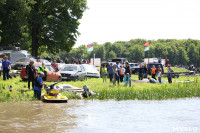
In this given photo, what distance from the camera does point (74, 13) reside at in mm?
45469

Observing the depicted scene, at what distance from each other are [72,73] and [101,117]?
13123mm

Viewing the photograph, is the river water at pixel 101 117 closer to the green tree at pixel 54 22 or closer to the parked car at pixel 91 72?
the parked car at pixel 91 72

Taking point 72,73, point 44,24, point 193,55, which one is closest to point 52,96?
point 72,73

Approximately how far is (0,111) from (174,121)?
7312mm

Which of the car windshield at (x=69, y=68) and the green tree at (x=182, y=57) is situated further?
the green tree at (x=182, y=57)

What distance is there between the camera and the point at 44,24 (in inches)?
1747

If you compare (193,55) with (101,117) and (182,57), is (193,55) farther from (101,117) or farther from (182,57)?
(101,117)

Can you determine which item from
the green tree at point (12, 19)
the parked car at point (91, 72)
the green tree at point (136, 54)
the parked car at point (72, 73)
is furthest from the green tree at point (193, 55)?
the parked car at point (72, 73)

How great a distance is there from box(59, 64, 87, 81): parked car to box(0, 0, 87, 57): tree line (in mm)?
14490

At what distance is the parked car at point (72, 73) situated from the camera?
84.9 ft

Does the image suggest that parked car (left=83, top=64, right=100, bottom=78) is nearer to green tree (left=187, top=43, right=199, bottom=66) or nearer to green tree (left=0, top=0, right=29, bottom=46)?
green tree (left=0, top=0, right=29, bottom=46)

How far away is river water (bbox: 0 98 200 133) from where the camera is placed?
11.0 m

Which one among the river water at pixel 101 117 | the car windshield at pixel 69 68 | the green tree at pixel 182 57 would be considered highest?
the green tree at pixel 182 57

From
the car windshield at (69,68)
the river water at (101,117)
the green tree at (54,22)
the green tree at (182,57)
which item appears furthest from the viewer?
the green tree at (182,57)
